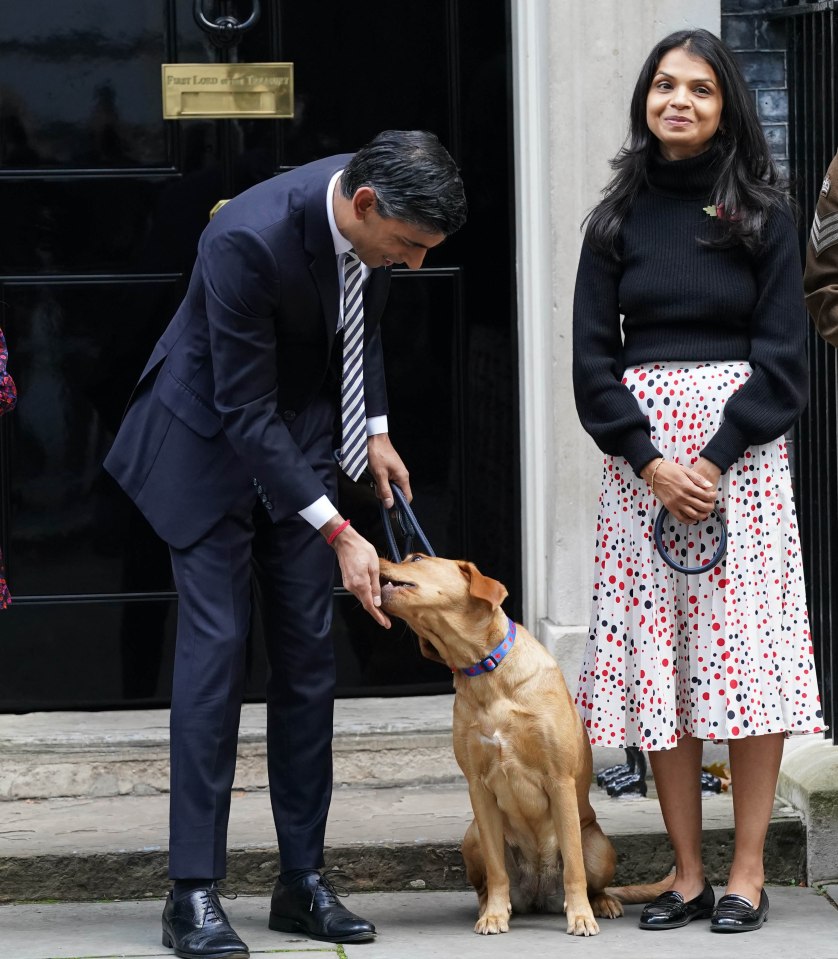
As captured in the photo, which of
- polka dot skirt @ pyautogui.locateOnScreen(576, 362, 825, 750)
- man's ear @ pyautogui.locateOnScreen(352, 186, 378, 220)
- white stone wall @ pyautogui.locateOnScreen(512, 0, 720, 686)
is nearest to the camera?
man's ear @ pyautogui.locateOnScreen(352, 186, 378, 220)

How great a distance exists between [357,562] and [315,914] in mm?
896

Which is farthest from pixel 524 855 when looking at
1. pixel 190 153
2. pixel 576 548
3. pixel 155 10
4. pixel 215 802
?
pixel 155 10

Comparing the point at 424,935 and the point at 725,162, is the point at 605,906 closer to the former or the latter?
the point at 424,935

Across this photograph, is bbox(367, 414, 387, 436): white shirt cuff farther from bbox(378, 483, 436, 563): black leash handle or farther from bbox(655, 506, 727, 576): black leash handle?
bbox(655, 506, 727, 576): black leash handle

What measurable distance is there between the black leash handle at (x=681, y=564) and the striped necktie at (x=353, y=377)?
73 cm

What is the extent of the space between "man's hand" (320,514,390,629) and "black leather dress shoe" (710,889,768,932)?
1.12 meters

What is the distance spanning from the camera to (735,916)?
12.2 feet

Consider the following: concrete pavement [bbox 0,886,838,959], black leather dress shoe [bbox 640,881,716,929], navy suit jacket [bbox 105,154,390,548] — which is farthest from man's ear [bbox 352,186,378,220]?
black leather dress shoe [bbox 640,881,716,929]

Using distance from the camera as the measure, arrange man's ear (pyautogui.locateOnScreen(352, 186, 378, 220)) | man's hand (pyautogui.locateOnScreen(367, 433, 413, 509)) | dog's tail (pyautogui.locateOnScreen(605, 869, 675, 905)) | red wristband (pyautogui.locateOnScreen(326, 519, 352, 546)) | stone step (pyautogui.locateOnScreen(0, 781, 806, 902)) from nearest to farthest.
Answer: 1. man's ear (pyautogui.locateOnScreen(352, 186, 378, 220))
2. red wristband (pyautogui.locateOnScreen(326, 519, 352, 546))
3. man's hand (pyautogui.locateOnScreen(367, 433, 413, 509))
4. dog's tail (pyautogui.locateOnScreen(605, 869, 675, 905))
5. stone step (pyautogui.locateOnScreen(0, 781, 806, 902))

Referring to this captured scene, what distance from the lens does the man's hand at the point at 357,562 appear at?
3.42m

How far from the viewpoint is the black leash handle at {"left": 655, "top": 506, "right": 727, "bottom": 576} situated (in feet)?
12.1

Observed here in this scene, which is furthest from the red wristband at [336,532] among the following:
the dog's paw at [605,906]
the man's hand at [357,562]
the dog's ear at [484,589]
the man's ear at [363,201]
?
the dog's paw at [605,906]

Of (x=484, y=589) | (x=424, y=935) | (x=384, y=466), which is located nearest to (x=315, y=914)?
(x=424, y=935)

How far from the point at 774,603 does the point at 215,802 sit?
1.40 m
